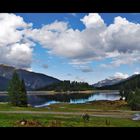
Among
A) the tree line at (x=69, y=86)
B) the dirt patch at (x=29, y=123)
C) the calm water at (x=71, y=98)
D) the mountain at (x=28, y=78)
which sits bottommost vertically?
the dirt patch at (x=29, y=123)

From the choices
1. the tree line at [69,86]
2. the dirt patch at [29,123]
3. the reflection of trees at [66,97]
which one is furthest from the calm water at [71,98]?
the dirt patch at [29,123]

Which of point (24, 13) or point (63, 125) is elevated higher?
point (24, 13)

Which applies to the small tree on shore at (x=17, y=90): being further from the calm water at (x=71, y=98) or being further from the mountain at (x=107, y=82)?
the mountain at (x=107, y=82)

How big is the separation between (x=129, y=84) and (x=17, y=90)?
136 cm

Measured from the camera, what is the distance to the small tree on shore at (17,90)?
4480 mm

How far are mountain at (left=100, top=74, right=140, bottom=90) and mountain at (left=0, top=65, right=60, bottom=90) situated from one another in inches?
26.9

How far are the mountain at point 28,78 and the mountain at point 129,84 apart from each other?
26.9 inches

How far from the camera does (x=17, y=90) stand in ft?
14.7

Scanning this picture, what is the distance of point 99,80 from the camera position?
180 inches

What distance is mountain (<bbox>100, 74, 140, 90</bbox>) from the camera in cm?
447

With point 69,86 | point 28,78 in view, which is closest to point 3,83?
point 28,78

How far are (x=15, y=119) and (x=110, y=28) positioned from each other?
62.0 inches
